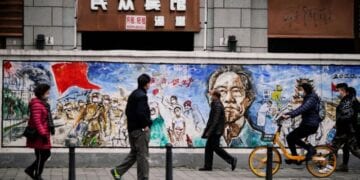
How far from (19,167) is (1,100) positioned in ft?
4.68

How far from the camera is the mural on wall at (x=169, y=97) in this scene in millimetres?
13570

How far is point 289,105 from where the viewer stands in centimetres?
1421

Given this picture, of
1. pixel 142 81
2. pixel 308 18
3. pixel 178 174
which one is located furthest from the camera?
pixel 308 18

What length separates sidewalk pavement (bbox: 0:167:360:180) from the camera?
12.3 meters

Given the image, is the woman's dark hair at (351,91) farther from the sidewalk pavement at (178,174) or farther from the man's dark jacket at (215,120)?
the man's dark jacket at (215,120)

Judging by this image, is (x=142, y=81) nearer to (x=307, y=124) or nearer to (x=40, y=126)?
(x=40, y=126)

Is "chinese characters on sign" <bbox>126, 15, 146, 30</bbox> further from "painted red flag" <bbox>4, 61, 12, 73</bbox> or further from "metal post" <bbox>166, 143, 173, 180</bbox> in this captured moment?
"metal post" <bbox>166, 143, 173, 180</bbox>

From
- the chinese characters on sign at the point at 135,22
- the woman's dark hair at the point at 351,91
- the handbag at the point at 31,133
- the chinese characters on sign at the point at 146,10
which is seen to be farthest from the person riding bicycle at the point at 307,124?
the chinese characters on sign at the point at 135,22

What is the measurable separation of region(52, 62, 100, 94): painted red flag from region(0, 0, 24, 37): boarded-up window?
3.15m

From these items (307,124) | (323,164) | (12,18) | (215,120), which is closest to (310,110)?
(307,124)

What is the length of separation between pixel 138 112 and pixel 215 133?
3160 millimetres

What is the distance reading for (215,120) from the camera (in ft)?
43.6

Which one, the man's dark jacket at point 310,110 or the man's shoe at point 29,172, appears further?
the man's dark jacket at point 310,110

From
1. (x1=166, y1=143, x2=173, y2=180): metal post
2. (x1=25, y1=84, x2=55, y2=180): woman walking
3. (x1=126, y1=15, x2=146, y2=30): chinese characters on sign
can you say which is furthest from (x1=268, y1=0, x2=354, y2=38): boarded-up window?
(x1=166, y1=143, x2=173, y2=180): metal post
